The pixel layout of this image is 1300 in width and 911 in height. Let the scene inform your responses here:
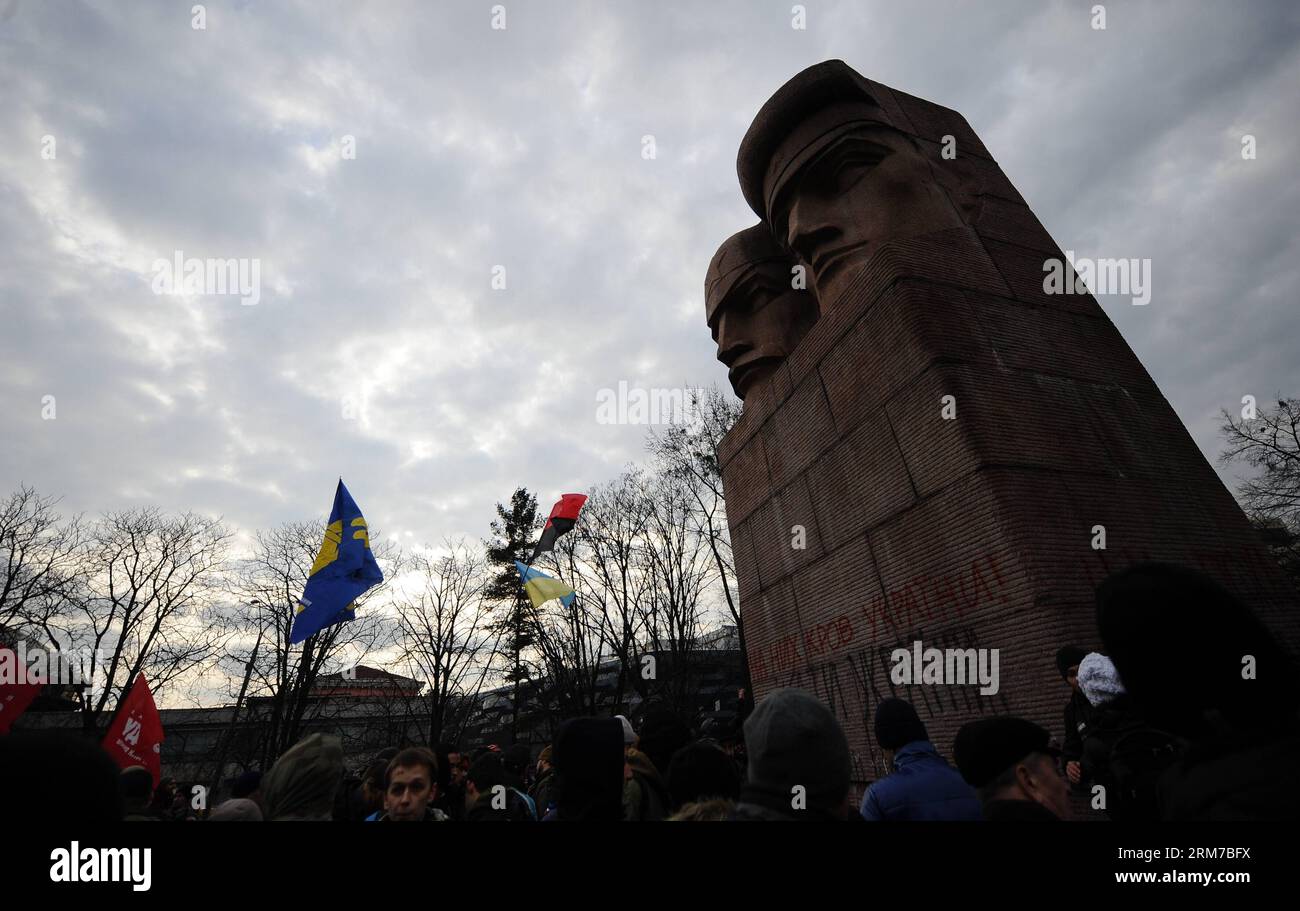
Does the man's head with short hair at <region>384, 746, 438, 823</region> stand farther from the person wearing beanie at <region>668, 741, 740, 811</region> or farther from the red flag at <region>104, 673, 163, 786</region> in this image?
the red flag at <region>104, 673, 163, 786</region>

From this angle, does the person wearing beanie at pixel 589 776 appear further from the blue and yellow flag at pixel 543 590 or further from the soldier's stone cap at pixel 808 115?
the soldier's stone cap at pixel 808 115

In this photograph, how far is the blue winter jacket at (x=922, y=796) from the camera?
2.73 m

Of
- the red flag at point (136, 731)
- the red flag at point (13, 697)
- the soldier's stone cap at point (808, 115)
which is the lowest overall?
the red flag at point (136, 731)

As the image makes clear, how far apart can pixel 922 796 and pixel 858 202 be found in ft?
29.2

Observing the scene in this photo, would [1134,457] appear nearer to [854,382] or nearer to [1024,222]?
[854,382]

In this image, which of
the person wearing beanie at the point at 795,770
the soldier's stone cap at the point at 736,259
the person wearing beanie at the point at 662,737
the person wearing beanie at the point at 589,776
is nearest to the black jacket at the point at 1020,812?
the person wearing beanie at the point at 795,770

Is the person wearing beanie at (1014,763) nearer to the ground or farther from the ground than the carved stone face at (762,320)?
nearer to the ground

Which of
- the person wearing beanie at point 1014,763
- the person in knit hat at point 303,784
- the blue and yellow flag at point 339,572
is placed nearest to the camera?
the person wearing beanie at point 1014,763

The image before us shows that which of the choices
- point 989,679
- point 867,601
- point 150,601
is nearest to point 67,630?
point 150,601

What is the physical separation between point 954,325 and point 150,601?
27292 millimetres

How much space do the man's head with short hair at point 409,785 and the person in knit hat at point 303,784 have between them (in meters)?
0.46

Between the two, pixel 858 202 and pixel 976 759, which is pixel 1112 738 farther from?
pixel 858 202

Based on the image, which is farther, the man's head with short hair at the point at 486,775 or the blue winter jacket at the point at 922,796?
the man's head with short hair at the point at 486,775

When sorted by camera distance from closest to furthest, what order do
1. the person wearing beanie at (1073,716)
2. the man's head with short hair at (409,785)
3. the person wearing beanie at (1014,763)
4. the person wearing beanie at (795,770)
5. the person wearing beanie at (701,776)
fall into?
the person wearing beanie at (795,770), the person wearing beanie at (1014,763), the person wearing beanie at (701,776), the man's head with short hair at (409,785), the person wearing beanie at (1073,716)
